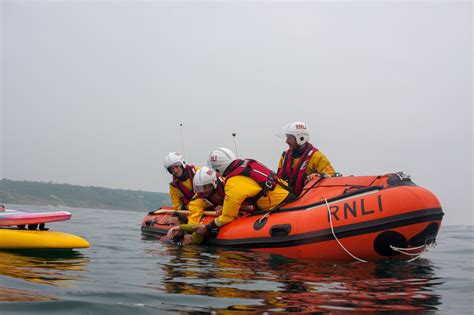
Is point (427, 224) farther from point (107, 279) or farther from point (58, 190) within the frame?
point (58, 190)

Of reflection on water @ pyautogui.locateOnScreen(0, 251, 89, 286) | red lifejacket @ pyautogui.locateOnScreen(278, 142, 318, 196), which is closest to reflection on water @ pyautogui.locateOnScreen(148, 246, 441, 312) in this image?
reflection on water @ pyautogui.locateOnScreen(0, 251, 89, 286)

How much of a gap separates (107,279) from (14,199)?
36.6m

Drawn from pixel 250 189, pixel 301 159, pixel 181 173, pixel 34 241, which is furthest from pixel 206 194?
pixel 34 241

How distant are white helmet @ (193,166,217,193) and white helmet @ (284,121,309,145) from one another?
5.23 ft

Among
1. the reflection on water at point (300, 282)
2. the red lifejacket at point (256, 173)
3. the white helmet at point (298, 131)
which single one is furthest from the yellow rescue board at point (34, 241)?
the white helmet at point (298, 131)

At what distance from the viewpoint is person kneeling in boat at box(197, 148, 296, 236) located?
7.50 metres

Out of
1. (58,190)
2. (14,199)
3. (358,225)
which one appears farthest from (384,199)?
(58,190)

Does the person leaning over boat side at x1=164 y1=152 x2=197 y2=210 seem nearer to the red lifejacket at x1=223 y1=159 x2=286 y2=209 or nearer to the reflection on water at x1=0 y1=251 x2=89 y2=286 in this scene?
the red lifejacket at x1=223 y1=159 x2=286 y2=209

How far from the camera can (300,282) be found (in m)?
4.65

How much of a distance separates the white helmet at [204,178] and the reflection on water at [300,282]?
1815 millimetres

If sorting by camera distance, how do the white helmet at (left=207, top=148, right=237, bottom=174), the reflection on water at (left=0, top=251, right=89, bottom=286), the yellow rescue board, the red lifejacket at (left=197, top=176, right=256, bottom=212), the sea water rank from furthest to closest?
the red lifejacket at (left=197, top=176, right=256, bottom=212) < the white helmet at (left=207, top=148, right=237, bottom=174) < the yellow rescue board < the reflection on water at (left=0, top=251, right=89, bottom=286) < the sea water

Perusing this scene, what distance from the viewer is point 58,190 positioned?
44594 millimetres

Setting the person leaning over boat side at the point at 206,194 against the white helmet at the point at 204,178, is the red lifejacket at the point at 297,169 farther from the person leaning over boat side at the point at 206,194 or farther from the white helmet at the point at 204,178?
the white helmet at the point at 204,178

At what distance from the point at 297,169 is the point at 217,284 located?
4.81 metres
